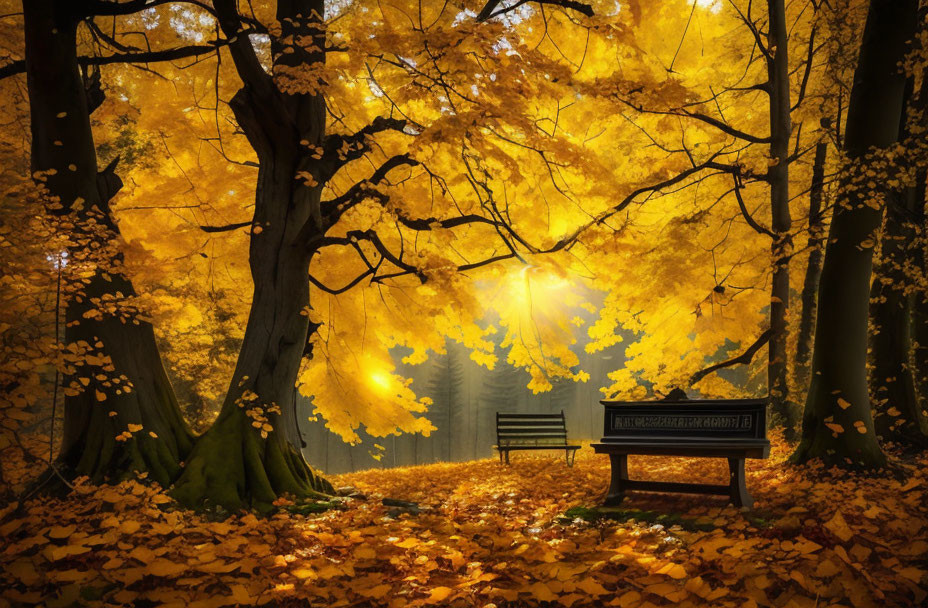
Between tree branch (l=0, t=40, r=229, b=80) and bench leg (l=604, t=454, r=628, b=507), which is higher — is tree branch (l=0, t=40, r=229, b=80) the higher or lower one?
the higher one

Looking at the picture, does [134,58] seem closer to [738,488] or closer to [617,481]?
[617,481]

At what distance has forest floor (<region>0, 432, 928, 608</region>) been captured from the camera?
3.25 m

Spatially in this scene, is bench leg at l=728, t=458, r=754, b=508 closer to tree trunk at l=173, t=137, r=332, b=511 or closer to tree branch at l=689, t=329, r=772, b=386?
tree branch at l=689, t=329, r=772, b=386

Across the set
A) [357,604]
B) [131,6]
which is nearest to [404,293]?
[131,6]

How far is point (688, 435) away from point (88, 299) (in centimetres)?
661

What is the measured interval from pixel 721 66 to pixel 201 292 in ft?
38.0

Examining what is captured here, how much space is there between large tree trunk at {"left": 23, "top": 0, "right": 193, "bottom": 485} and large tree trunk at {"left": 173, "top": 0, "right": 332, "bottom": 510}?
656 mm

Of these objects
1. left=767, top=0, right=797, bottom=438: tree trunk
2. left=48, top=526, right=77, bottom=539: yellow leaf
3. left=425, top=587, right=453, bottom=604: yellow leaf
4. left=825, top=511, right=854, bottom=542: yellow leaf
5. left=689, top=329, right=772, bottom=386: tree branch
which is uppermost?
left=767, top=0, right=797, bottom=438: tree trunk

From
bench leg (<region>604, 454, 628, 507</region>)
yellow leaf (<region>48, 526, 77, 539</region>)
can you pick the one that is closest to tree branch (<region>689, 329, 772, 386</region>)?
bench leg (<region>604, 454, 628, 507</region>)

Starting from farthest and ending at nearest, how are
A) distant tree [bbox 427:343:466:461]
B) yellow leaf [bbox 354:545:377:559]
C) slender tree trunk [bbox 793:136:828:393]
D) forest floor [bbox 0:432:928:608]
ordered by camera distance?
distant tree [bbox 427:343:466:461] < slender tree trunk [bbox 793:136:828:393] < yellow leaf [bbox 354:545:377:559] < forest floor [bbox 0:432:928:608]

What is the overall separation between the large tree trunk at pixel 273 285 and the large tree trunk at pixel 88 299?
2.15ft

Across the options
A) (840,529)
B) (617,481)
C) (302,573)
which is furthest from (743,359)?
(302,573)

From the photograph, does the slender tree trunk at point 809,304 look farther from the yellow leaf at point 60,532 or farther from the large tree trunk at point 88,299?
the yellow leaf at point 60,532

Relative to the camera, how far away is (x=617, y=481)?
7098 mm
